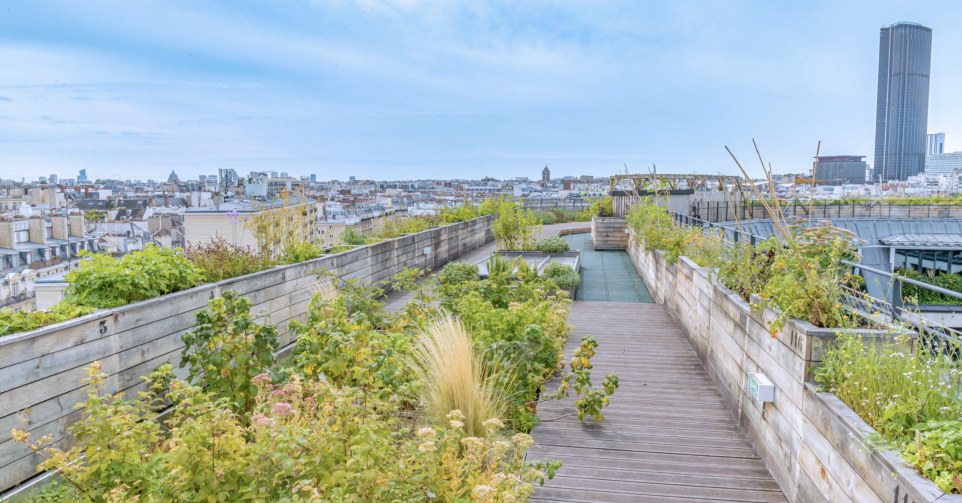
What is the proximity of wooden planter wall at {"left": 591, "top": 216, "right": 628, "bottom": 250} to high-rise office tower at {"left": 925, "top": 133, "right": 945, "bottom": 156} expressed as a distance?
65290 millimetres

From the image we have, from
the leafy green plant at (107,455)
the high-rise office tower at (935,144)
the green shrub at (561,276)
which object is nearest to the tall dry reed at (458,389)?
the leafy green plant at (107,455)

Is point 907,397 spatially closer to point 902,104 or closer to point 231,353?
point 231,353

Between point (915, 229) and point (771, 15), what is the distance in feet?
61.1

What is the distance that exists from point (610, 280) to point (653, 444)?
608cm

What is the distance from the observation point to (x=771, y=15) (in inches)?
415

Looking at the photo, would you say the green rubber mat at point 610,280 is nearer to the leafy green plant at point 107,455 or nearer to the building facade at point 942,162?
the leafy green plant at point 107,455

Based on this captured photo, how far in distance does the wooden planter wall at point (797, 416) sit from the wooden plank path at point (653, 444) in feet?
0.47

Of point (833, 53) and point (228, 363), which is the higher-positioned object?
point (833, 53)

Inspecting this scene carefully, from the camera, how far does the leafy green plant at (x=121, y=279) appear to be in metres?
3.28

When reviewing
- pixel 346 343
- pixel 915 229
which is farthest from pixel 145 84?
pixel 915 229

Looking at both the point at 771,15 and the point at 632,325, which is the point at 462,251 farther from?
the point at 771,15

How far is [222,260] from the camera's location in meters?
4.56

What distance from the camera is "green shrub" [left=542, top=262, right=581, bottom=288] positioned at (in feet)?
23.9

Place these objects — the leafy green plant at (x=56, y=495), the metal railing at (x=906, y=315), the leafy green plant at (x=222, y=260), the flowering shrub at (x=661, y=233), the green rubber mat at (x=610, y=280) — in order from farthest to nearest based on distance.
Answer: the green rubber mat at (x=610, y=280) → the flowering shrub at (x=661, y=233) → the leafy green plant at (x=222, y=260) → the leafy green plant at (x=56, y=495) → the metal railing at (x=906, y=315)
